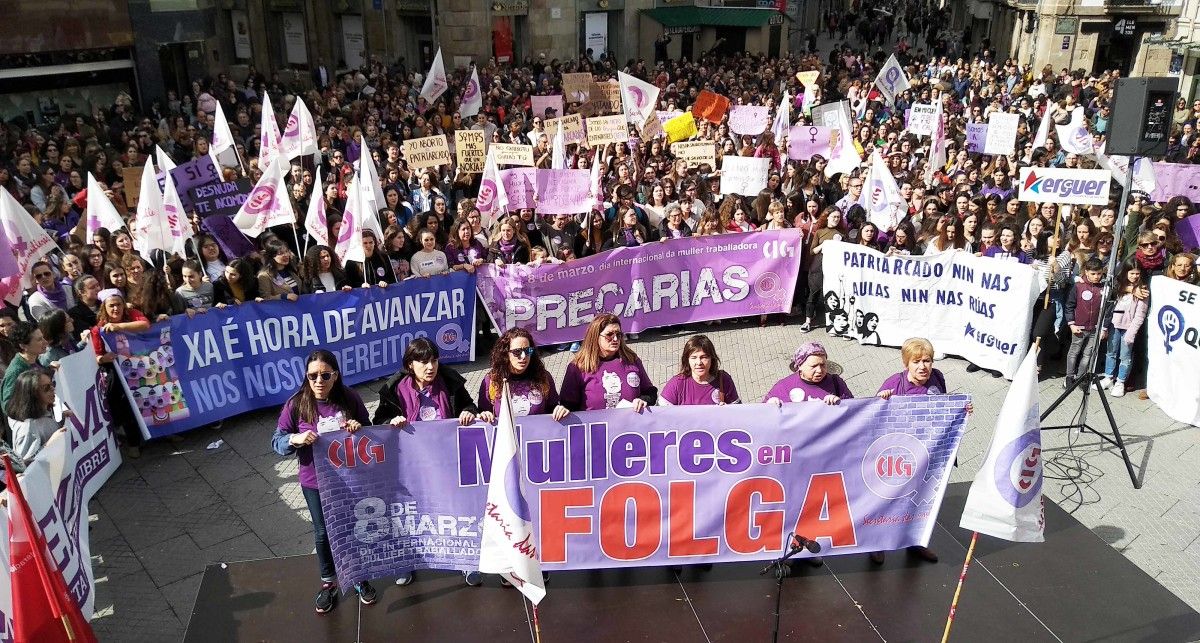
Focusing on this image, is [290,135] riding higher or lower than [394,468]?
higher

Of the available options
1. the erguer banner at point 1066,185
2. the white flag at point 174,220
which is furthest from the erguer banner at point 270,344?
the erguer banner at point 1066,185

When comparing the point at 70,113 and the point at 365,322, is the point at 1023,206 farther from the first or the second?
the point at 70,113

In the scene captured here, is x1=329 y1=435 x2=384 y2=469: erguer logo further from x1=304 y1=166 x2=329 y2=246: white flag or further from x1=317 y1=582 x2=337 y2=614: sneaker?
x1=304 y1=166 x2=329 y2=246: white flag

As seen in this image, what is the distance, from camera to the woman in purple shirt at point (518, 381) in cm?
568

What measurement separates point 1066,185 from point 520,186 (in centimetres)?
562

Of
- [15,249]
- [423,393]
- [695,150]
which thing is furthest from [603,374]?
[695,150]

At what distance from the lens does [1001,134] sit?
45.9ft

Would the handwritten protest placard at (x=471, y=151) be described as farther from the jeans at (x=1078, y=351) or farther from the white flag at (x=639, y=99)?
the jeans at (x=1078, y=351)

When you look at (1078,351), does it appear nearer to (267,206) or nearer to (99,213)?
(267,206)

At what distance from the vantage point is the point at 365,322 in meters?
8.83

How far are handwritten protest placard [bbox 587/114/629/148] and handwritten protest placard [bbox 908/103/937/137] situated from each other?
18.0 feet

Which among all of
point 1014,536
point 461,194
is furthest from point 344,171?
point 1014,536

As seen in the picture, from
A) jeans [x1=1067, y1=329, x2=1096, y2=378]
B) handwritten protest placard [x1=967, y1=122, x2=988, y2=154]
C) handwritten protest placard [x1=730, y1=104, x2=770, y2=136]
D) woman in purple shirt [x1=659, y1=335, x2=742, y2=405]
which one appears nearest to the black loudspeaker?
jeans [x1=1067, y1=329, x2=1096, y2=378]

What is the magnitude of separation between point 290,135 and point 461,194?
2.34 metres
